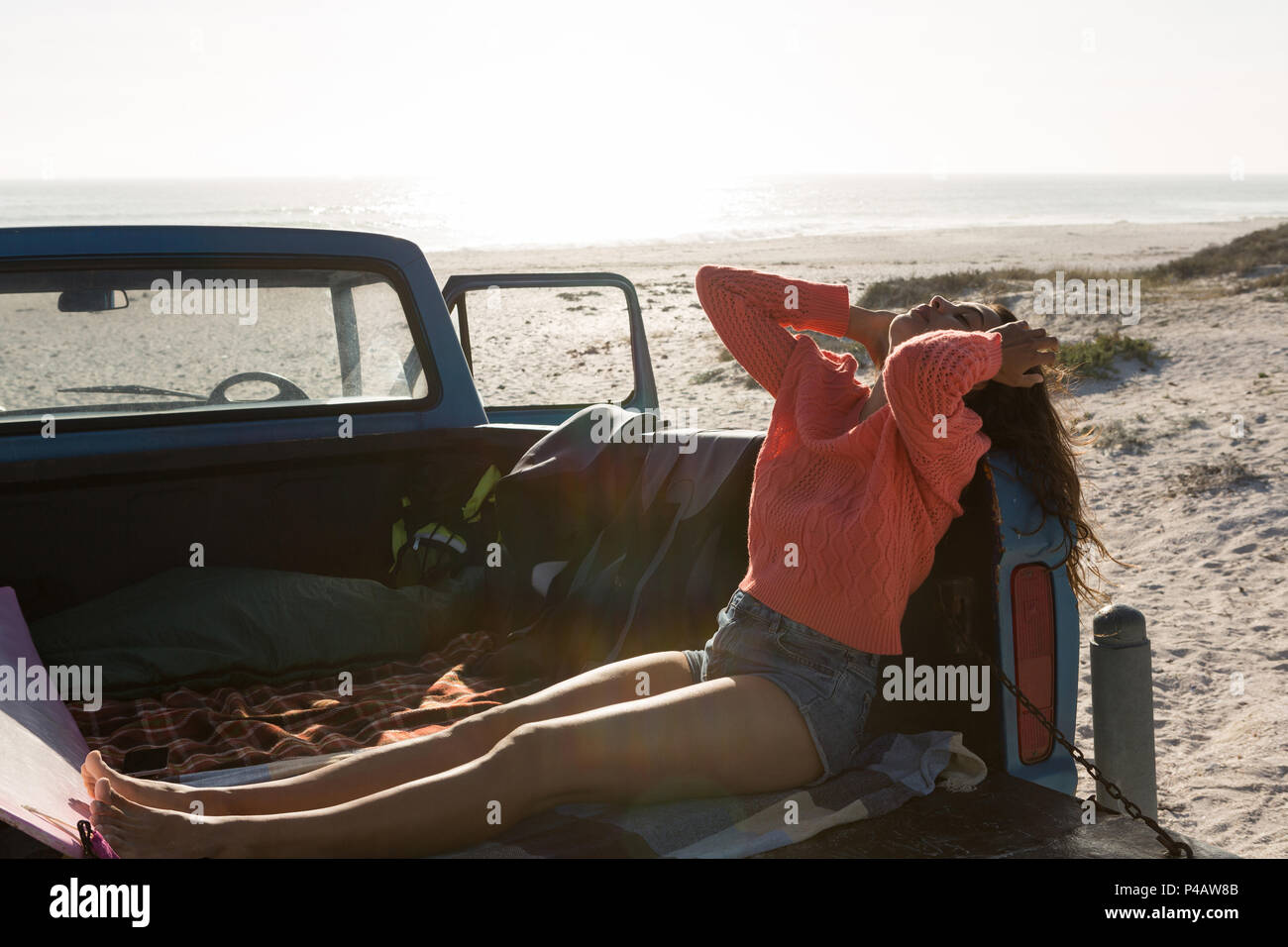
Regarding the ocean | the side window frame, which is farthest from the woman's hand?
the ocean

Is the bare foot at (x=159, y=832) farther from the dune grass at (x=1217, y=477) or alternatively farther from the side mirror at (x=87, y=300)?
the dune grass at (x=1217, y=477)

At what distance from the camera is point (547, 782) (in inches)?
82.5

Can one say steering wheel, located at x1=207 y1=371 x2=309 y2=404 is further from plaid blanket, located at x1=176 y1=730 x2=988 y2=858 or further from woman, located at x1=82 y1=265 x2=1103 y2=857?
plaid blanket, located at x1=176 y1=730 x2=988 y2=858

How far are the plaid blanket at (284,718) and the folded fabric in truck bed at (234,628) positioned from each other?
64 mm

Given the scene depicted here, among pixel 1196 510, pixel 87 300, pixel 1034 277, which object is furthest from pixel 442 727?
pixel 1034 277

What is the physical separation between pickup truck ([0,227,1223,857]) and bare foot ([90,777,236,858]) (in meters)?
1.16

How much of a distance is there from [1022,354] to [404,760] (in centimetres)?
160

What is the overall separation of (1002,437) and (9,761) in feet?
6.84

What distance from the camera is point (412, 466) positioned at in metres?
3.59

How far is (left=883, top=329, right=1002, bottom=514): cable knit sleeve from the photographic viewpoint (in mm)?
2236

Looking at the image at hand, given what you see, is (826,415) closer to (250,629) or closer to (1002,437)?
(1002,437)

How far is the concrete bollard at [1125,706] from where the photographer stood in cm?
231

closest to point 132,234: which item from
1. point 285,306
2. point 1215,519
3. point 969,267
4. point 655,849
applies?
point 285,306

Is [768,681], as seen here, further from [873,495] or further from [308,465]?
[308,465]
